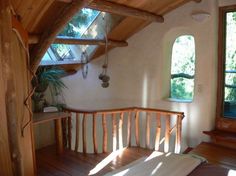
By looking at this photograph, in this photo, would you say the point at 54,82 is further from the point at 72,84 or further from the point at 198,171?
the point at 198,171

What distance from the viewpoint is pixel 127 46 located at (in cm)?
441

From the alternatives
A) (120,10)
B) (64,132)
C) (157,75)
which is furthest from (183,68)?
(64,132)

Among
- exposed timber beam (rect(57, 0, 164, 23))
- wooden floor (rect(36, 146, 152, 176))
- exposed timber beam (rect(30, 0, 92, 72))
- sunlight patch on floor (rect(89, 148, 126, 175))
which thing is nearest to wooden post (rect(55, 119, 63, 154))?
wooden floor (rect(36, 146, 152, 176))

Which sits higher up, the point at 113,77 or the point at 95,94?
the point at 113,77

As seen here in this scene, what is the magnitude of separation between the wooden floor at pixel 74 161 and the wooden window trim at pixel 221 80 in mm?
1180

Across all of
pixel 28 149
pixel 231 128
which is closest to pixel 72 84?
pixel 28 149

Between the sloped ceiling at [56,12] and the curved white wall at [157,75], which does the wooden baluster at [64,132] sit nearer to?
the curved white wall at [157,75]

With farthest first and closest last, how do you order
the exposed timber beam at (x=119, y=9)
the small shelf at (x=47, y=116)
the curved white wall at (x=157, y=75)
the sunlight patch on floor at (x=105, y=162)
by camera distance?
the curved white wall at (x=157, y=75)
the small shelf at (x=47, y=116)
the sunlight patch on floor at (x=105, y=162)
the exposed timber beam at (x=119, y=9)

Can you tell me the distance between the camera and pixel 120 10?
309 centimetres

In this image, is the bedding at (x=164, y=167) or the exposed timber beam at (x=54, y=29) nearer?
the bedding at (x=164, y=167)

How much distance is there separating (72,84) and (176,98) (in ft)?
6.43

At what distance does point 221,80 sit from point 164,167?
208 centimetres

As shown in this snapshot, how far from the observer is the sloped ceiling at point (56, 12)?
2469 mm

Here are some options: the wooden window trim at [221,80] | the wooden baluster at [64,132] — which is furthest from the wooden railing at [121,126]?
the wooden window trim at [221,80]
